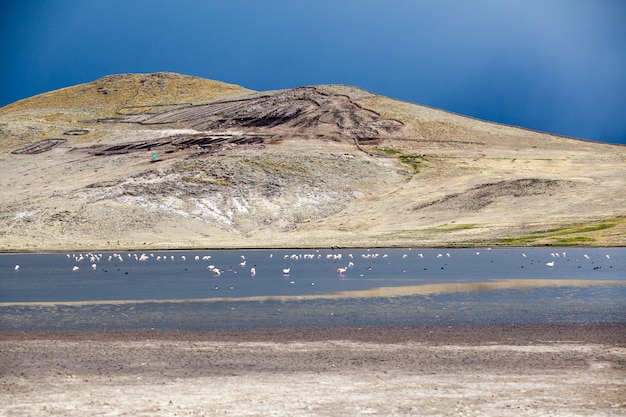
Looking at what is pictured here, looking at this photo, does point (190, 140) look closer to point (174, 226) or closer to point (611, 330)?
point (174, 226)

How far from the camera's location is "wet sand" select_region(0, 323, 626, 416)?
1312 cm

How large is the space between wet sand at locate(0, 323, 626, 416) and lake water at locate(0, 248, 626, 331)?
226 centimetres

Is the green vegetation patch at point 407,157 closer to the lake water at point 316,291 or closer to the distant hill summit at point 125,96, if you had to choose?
the distant hill summit at point 125,96

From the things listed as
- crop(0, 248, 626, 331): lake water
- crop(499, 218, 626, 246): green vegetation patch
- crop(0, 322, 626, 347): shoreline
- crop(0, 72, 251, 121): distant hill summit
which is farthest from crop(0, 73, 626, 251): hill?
crop(0, 322, 626, 347): shoreline

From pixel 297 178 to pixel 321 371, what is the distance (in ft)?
252

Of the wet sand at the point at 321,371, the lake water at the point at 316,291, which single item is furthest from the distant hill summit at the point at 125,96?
the wet sand at the point at 321,371

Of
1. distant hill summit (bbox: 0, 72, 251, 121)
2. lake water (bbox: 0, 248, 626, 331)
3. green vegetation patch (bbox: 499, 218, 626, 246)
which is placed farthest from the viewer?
distant hill summit (bbox: 0, 72, 251, 121)

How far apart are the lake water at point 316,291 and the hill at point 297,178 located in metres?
15.8

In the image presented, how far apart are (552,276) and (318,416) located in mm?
26920

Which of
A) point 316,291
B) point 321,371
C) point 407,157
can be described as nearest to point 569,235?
point 316,291

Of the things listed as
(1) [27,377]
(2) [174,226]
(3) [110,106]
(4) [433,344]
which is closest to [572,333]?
(4) [433,344]

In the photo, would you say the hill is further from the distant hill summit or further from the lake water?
the lake water

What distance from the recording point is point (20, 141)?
393 feet

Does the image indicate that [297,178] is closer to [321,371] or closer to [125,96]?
[125,96]
